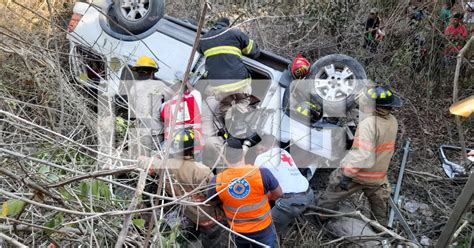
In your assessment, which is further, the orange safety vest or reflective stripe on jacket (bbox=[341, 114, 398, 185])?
reflective stripe on jacket (bbox=[341, 114, 398, 185])

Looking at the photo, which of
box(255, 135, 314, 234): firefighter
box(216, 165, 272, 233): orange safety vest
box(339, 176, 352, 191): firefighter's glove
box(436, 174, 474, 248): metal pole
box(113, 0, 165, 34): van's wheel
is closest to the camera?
box(436, 174, 474, 248): metal pole

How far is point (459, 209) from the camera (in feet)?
8.78

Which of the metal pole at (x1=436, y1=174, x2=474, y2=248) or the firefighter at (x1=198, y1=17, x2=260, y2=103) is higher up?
the firefighter at (x1=198, y1=17, x2=260, y2=103)

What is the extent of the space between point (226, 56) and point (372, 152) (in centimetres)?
185

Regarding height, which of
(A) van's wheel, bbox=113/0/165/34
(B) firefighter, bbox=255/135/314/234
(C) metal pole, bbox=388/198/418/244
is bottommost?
(C) metal pole, bbox=388/198/418/244

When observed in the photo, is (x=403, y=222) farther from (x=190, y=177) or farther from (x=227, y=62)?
(x=227, y=62)

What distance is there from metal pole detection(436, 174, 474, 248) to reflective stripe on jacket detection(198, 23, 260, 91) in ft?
8.84

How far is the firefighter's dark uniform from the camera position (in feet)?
16.0

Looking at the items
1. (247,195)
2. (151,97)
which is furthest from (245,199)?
(151,97)

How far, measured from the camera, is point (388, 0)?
6922 millimetres

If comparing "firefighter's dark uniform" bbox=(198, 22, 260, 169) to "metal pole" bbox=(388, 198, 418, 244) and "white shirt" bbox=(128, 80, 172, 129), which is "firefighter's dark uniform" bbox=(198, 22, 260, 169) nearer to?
"white shirt" bbox=(128, 80, 172, 129)

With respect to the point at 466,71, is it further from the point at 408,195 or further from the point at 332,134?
the point at 332,134

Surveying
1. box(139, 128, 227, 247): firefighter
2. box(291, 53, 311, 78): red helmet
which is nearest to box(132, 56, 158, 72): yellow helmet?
box(139, 128, 227, 247): firefighter

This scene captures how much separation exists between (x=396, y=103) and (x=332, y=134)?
2.48ft
